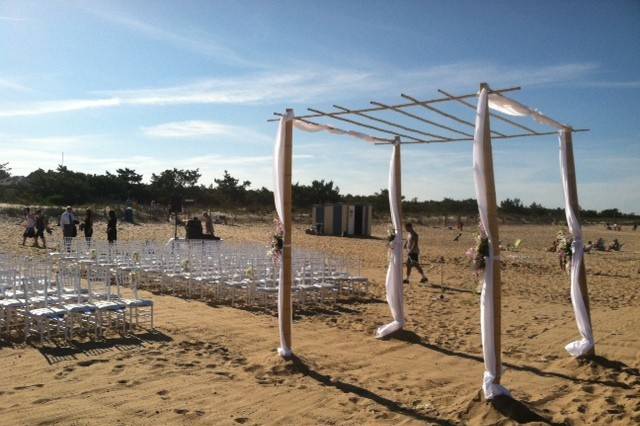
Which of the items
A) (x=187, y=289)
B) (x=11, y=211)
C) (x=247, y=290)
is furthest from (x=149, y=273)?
(x=11, y=211)

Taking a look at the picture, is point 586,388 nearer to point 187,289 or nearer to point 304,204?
point 187,289

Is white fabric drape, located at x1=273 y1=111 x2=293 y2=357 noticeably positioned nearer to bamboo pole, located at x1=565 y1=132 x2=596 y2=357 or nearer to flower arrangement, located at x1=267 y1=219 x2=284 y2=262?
flower arrangement, located at x1=267 y1=219 x2=284 y2=262

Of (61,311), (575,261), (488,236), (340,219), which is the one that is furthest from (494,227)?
(340,219)

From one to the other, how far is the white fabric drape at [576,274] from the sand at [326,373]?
21cm

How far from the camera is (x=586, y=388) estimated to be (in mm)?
5898

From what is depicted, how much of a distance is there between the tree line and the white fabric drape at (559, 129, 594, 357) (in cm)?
3240

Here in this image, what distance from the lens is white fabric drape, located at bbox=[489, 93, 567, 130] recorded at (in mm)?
5789

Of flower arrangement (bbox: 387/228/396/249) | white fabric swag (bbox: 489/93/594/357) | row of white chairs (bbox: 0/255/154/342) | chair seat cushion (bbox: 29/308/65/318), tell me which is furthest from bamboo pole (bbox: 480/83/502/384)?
chair seat cushion (bbox: 29/308/65/318)

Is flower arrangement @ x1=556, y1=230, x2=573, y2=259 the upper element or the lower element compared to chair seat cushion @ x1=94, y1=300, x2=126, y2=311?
upper

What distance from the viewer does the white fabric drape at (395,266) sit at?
26.9 feet

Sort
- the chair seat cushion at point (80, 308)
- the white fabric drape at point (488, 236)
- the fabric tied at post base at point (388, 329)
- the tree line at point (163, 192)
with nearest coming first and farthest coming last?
the white fabric drape at point (488, 236), the chair seat cushion at point (80, 308), the fabric tied at post base at point (388, 329), the tree line at point (163, 192)

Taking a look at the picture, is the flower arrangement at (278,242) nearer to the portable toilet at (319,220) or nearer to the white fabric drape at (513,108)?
the white fabric drape at (513,108)

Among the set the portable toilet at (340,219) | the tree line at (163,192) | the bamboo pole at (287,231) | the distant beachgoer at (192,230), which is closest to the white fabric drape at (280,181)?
the bamboo pole at (287,231)

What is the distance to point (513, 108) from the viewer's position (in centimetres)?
611
